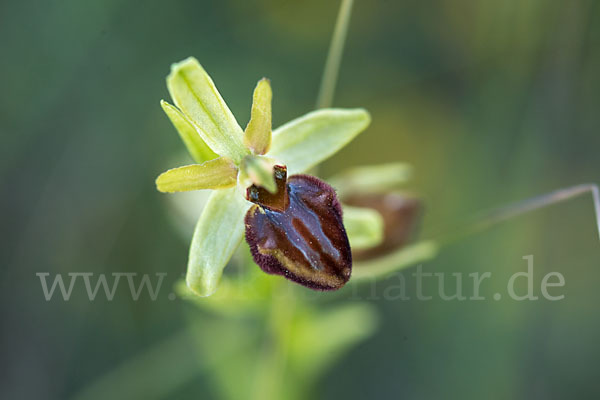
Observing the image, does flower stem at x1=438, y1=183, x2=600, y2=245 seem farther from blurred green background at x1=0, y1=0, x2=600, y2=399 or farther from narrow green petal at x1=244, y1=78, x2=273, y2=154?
blurred green background at x1=0, y1=0, x2=600, y2=399

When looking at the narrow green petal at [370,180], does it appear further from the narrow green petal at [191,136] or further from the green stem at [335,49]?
the narrow green petal at [191,136]

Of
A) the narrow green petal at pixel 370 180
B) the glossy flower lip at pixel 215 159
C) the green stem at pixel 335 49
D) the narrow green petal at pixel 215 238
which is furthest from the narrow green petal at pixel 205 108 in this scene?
the narrow green petal at pixel 370 180

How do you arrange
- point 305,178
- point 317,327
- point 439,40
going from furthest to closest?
point 439,40 < point 317,327 < point 305,178

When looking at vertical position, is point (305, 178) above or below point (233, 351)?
above

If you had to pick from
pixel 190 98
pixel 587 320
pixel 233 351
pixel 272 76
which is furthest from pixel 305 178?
pixel 587 320

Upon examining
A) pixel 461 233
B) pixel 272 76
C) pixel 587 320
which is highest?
pixel 272 76

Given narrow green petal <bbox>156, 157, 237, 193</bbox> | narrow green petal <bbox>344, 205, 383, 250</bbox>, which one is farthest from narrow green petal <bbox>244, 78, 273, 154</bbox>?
narrow green petal <bbox>344, 205, 383, 250</bbox>

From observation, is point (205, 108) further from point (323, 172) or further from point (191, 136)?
point (323, 172)

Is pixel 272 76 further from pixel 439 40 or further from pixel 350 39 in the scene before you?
pixel 439 40
